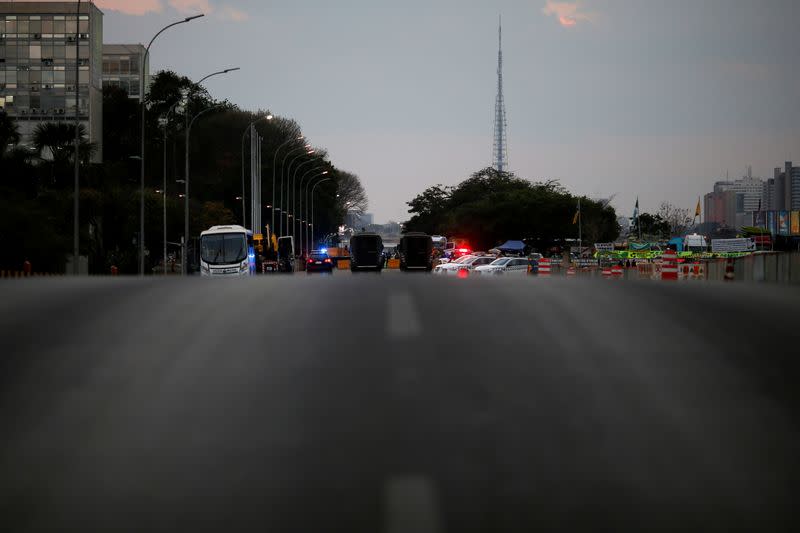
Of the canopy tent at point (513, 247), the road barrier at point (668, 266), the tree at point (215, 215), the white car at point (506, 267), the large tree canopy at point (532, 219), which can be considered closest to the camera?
the road barrier at point (668, 266)

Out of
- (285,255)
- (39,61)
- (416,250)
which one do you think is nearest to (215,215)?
(285,255)

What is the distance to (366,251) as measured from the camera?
55.9m

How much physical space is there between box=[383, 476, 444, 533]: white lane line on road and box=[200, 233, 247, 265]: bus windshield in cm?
3673

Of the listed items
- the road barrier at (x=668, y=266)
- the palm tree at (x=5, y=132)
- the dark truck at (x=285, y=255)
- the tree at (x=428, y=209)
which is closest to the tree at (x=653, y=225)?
the tree at (x=428, y=209)

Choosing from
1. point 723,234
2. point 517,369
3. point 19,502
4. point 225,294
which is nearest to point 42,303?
point 225,294

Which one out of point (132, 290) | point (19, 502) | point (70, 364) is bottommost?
point (19, 502)

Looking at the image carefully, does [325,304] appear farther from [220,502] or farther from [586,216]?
[586,216]

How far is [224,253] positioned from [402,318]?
Result: 3572 cm

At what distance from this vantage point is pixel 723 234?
487 ft

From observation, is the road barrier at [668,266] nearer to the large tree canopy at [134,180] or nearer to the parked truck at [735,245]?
the large tree canopy at [134,180]

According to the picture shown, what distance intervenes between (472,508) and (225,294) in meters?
2.69

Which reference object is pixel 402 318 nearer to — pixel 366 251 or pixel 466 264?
pixel 366 251

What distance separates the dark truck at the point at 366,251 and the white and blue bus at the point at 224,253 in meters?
14.5

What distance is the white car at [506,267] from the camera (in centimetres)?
5112
